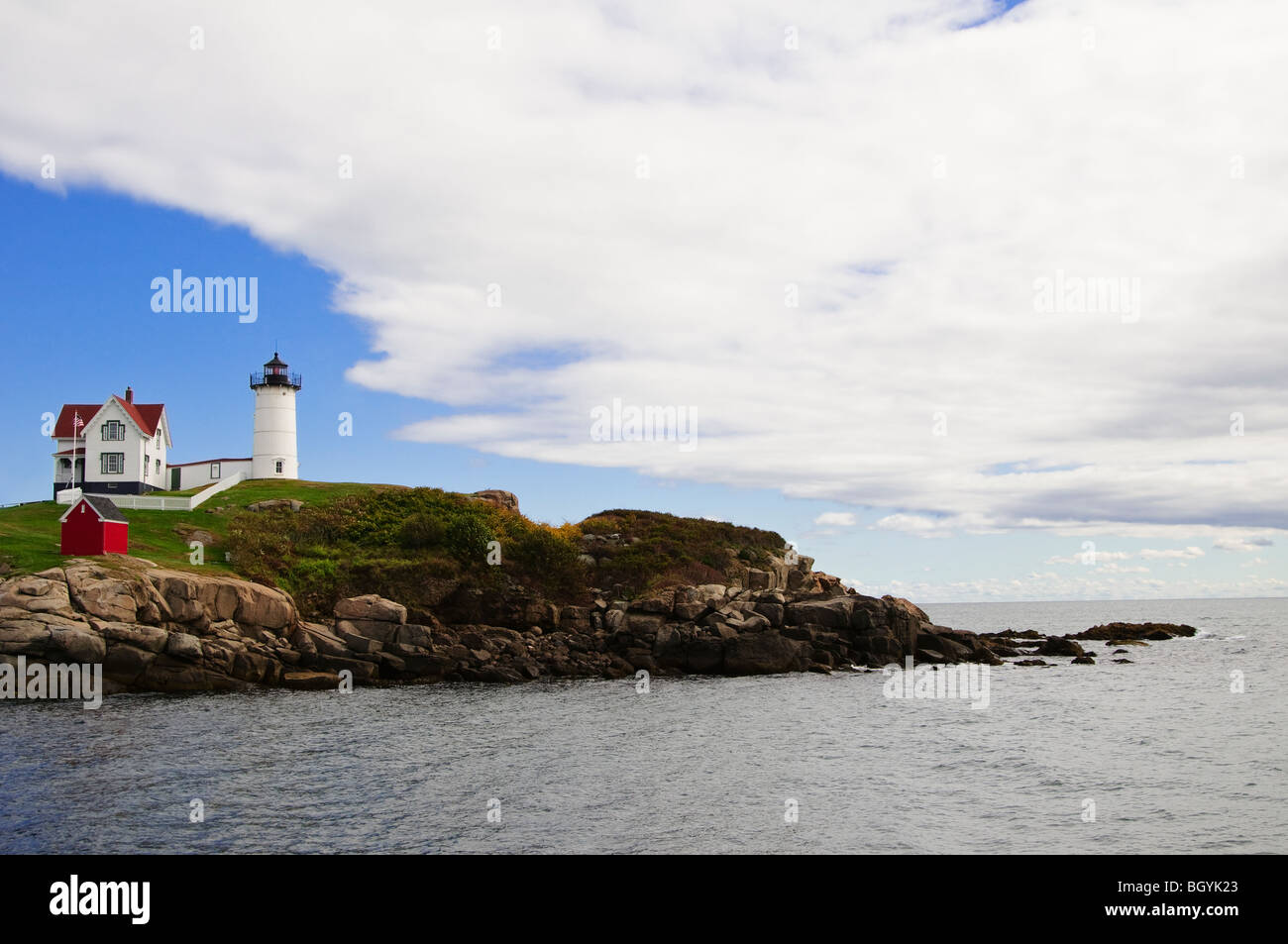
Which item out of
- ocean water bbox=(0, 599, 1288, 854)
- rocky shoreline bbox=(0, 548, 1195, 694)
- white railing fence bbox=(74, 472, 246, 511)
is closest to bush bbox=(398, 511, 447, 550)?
rocky shoreline bbox=(0, 548, 1195, 694)

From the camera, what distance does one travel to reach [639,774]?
28.2m

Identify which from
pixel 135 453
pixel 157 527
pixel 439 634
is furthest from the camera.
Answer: pixel 135 453

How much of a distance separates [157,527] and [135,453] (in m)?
15.8

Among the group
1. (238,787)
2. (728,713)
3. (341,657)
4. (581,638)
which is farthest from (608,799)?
(581,638)

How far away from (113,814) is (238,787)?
11.2ft

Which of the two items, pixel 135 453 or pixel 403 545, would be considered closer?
pixel 403 545

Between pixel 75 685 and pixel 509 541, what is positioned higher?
pixel 509 541

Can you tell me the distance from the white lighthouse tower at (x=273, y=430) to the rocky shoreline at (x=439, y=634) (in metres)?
32.7

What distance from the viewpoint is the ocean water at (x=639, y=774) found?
21.6 meters

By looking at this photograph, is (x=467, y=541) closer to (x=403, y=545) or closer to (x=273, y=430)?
(x=403, y=545)

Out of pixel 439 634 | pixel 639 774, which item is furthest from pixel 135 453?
pixel 639 774

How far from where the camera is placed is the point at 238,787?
25469mm

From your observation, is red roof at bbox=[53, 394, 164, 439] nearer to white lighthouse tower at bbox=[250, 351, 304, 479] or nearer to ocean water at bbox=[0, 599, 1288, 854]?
white lighthouse tower at bbox=[250, 351, 304, 479]
